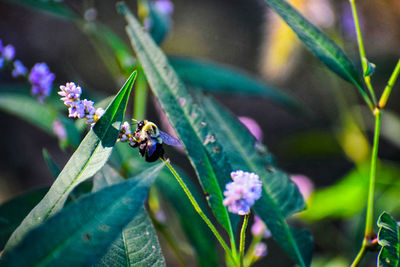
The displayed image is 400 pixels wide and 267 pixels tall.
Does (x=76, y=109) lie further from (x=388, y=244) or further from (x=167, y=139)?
(x=388, y=244)

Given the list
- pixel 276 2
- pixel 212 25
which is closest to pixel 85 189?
pixel 276 2

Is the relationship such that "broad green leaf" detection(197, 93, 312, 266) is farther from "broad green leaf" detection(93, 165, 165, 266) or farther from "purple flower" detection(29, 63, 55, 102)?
"purple flower" detection(29, 63, 55, 102)

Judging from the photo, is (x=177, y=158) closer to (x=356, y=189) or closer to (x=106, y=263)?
(x=356, y=189)

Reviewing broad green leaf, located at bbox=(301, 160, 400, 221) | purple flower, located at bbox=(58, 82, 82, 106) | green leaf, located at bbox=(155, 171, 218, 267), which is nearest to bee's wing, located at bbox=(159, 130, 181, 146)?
purple flower, located at bbox=(58, 82, 82, 106)

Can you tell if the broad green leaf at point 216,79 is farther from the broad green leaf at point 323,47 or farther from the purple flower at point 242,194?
the purple flower at point 242,194

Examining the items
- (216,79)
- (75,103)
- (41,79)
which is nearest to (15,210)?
(41,79)

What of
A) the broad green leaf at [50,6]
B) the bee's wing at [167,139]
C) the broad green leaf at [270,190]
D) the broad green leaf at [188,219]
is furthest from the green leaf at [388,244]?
Answer: the broad green leaf at [50,6]
